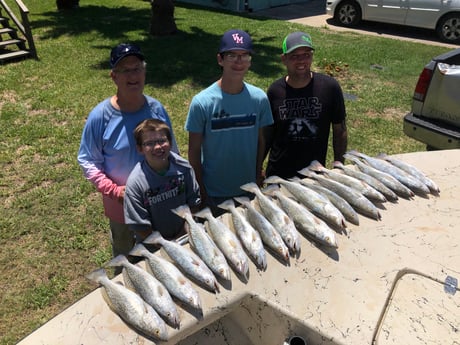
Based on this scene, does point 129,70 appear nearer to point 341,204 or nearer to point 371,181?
point 341,204

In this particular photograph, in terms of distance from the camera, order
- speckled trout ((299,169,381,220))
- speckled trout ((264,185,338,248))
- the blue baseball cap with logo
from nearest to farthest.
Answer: speckled trout ((264,185,338,248))
speckled trout ((299,169,381,220))
the blue baseball cap with logo

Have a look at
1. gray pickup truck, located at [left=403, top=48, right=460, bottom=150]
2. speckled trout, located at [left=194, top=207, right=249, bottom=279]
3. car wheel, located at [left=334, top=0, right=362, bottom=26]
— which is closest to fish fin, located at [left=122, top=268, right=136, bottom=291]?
speckled trout, located at [left=194, top=207, right=249, bottom=279]

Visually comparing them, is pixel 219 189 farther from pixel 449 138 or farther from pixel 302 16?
pixel 302 16

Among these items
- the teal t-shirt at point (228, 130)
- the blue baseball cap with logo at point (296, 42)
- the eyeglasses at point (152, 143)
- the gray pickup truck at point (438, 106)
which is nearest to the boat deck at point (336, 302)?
the eyeglasses at point (152, 143)

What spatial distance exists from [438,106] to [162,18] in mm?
9893

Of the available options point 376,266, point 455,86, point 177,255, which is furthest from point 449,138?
point 177,255

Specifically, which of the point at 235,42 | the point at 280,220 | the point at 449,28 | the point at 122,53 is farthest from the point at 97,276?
the point at 449,28

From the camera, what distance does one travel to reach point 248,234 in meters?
2.43

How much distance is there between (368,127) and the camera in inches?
297

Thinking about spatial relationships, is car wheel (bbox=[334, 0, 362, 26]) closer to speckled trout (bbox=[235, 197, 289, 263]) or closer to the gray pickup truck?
the gray pickup truck

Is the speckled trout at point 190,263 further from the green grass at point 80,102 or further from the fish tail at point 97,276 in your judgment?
the green grass at point 80,102

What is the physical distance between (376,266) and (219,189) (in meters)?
1.66

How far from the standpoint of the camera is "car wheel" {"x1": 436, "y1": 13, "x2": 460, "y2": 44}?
12.9 meters

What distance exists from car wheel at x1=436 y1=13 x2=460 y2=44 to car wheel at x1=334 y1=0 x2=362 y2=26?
288 centimetres
